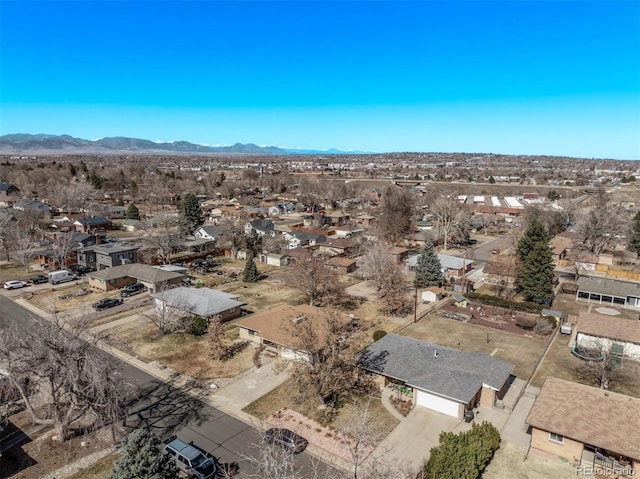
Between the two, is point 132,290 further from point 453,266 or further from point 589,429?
point 589,429

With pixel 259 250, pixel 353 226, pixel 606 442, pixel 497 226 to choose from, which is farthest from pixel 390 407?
pixel 497 226

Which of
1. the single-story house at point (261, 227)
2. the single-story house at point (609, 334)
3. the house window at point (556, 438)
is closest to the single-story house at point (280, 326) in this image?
the house window at point (556, 438)

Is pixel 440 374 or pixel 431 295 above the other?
pixel 440 374

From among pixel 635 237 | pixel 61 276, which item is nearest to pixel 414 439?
pixel 61 276

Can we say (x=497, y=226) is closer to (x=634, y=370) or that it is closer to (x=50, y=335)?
(x=634, y=370)

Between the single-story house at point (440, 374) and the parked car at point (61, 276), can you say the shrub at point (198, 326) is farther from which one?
the parked car at point (61, 276)

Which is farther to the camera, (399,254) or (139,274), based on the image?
(399,254)

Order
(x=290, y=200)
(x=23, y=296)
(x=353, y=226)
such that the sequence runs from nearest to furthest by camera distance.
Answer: (x=23, y=296) → (x=353, y=226) → (x=290, y=200)
